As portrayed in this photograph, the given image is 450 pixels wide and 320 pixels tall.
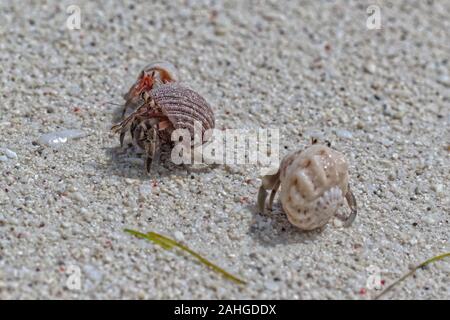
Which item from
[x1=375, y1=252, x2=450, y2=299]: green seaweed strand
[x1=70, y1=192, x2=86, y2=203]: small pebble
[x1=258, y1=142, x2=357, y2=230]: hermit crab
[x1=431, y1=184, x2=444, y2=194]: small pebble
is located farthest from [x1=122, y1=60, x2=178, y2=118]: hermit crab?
[x1=375, y1=252, x2=450, y2=299]: green seaweed strand

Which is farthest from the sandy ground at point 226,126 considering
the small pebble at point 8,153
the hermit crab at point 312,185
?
the hermit crab at point 312,185

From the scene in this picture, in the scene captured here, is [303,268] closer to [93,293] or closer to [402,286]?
[402,286]

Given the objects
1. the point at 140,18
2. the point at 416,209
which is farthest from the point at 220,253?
the point at 140,18

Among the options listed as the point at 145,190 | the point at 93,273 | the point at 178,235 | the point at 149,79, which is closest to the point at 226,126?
the point at 149,79

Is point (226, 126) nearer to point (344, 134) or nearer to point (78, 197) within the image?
point (344, 134)

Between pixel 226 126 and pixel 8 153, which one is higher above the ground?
pixel 226 126

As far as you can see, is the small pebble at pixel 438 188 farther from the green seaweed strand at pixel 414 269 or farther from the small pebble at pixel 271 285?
the small pebble at pixel 271 285
